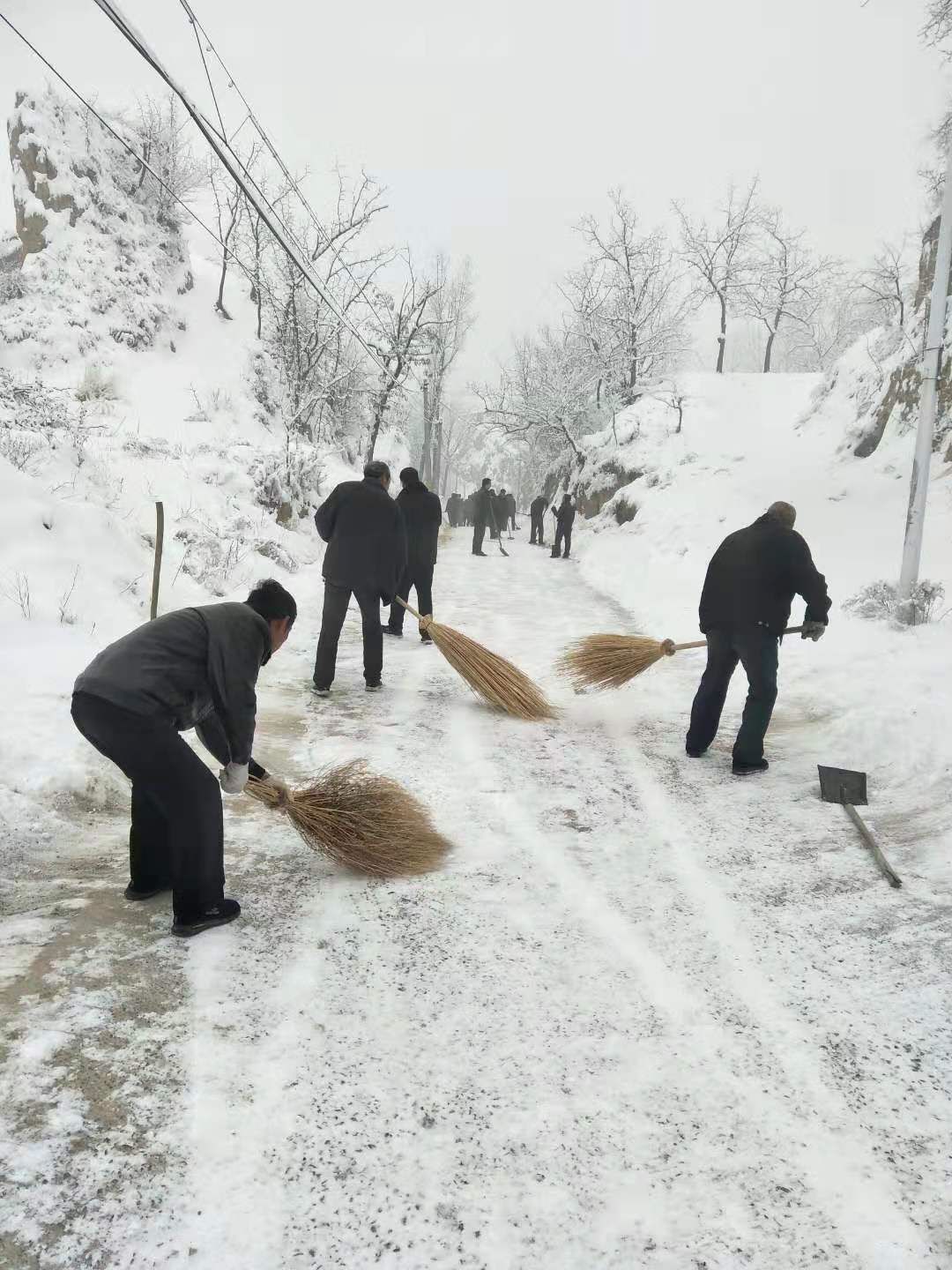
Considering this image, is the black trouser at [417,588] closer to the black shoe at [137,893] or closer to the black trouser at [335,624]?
the black trouser at [335,624]

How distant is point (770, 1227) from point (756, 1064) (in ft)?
1.84

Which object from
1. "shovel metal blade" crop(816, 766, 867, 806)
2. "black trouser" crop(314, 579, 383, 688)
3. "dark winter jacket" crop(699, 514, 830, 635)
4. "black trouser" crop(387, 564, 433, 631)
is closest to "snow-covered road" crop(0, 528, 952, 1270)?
"shovel metal blade" crop(816, 766, 867, 806)

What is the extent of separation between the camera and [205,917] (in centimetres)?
288

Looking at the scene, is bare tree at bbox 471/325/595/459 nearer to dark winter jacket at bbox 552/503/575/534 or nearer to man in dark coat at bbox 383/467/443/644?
dark winter jacket at bbox 552/503/575/534

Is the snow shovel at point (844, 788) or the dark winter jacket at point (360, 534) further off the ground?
the dark winter jacket at point (360, 534)

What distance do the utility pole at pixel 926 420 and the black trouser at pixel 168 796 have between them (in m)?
6.57

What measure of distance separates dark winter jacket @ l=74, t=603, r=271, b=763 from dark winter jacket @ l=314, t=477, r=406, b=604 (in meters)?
3.19

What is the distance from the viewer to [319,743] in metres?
5.05

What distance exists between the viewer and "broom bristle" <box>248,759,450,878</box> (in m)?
3.39

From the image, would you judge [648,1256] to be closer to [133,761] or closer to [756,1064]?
[756,1064]

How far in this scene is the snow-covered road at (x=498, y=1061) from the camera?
1.75 meters

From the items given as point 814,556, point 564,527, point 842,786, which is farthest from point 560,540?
point 842,786

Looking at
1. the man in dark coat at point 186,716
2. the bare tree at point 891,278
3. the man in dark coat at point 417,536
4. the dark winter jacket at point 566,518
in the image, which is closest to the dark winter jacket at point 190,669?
the man in dark coat at point 186,716

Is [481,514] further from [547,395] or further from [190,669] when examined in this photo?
[190,669]
